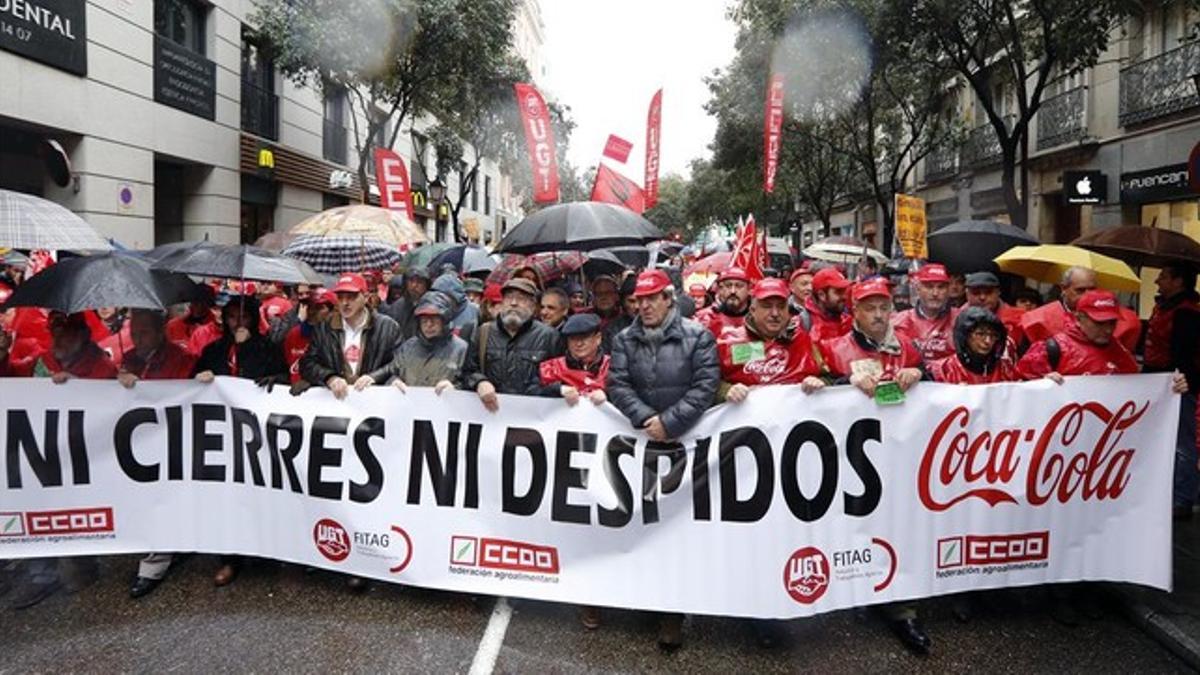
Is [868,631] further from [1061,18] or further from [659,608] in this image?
[1061,18]

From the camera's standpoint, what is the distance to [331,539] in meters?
4.38

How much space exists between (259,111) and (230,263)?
16555 millimetres

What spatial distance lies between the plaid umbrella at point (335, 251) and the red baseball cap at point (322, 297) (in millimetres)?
A: 1678

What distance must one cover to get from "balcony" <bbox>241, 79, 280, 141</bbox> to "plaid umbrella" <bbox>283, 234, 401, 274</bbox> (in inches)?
490

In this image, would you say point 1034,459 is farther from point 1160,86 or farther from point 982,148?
point 982,148

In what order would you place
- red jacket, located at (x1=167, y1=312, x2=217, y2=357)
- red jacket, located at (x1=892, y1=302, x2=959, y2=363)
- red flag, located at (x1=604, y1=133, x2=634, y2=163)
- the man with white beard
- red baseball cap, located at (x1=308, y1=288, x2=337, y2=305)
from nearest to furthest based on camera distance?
the man with white beard
red jacket, located at (x1=892, y1=302, x2=959, y2=363)
red baseball cap, located at (x1=308, y1=288, x2=337, y2=305)
red jacket, located at (x1=167, y1=312, x2=217, y2=357)
red flag, located at (x1=604, y1=133, x2=634, y2=163)

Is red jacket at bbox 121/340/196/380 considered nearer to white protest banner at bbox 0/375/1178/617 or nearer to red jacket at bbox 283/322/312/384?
white protest banner at bbox 0/375/1178/617

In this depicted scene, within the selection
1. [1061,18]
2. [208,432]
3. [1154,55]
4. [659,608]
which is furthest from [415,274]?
[1154,55]

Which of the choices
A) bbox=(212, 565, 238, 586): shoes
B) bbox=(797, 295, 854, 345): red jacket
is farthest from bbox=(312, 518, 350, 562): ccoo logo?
bbox=(797, 295, 854, 345): red jacket

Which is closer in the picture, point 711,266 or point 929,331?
point 929,331

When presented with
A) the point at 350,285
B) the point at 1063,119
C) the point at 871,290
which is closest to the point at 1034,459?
the point at 871,290

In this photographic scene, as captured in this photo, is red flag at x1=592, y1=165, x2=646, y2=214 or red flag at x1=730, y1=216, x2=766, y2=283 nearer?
red flag at x1=730, y1=216, x2=766, y2=283

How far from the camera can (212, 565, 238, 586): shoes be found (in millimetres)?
4564

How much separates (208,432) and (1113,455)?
5.00 meters
